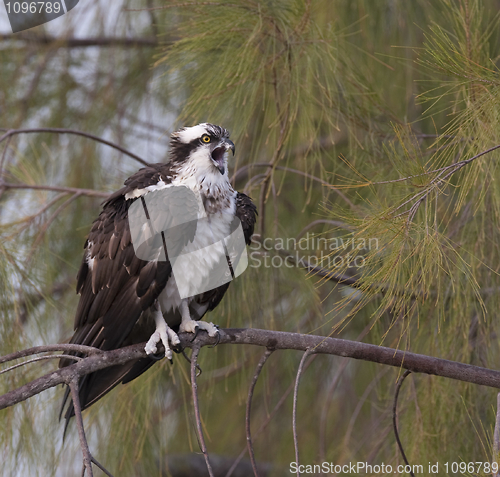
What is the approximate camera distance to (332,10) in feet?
9.92

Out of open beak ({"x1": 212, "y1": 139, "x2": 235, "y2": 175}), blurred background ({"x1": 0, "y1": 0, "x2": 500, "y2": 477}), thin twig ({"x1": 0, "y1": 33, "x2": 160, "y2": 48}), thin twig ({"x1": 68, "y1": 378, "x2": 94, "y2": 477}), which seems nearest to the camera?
thin twig ({"x1": 68, "y1": 378, "x2": 94, "y2": 477})

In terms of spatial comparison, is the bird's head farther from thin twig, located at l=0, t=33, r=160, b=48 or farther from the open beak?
thin twig, located at l=0, t=33, r=160, b=48

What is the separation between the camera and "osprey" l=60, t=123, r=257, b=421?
230cm

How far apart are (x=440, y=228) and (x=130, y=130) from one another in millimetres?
2351

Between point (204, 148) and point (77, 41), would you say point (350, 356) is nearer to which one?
point (204, 148)

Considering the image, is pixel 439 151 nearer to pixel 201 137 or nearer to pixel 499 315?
pixel 499 315

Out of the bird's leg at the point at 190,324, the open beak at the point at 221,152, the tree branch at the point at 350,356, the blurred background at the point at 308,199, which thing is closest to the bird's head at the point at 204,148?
the open beak at the point at 221,152

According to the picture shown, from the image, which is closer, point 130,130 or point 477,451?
point 477,451

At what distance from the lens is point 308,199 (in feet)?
9.41

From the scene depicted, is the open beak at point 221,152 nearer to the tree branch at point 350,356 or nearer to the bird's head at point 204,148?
the bird's head at point 204,148

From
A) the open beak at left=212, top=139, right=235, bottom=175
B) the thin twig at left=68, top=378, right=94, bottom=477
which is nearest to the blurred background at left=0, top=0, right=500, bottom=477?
the open beak at left=212, top=139, right=235, bottom=175

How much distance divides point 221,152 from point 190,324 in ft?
2.44

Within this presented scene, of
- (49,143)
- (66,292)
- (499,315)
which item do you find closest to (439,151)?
(499,315)

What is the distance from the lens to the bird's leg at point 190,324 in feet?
7.88
